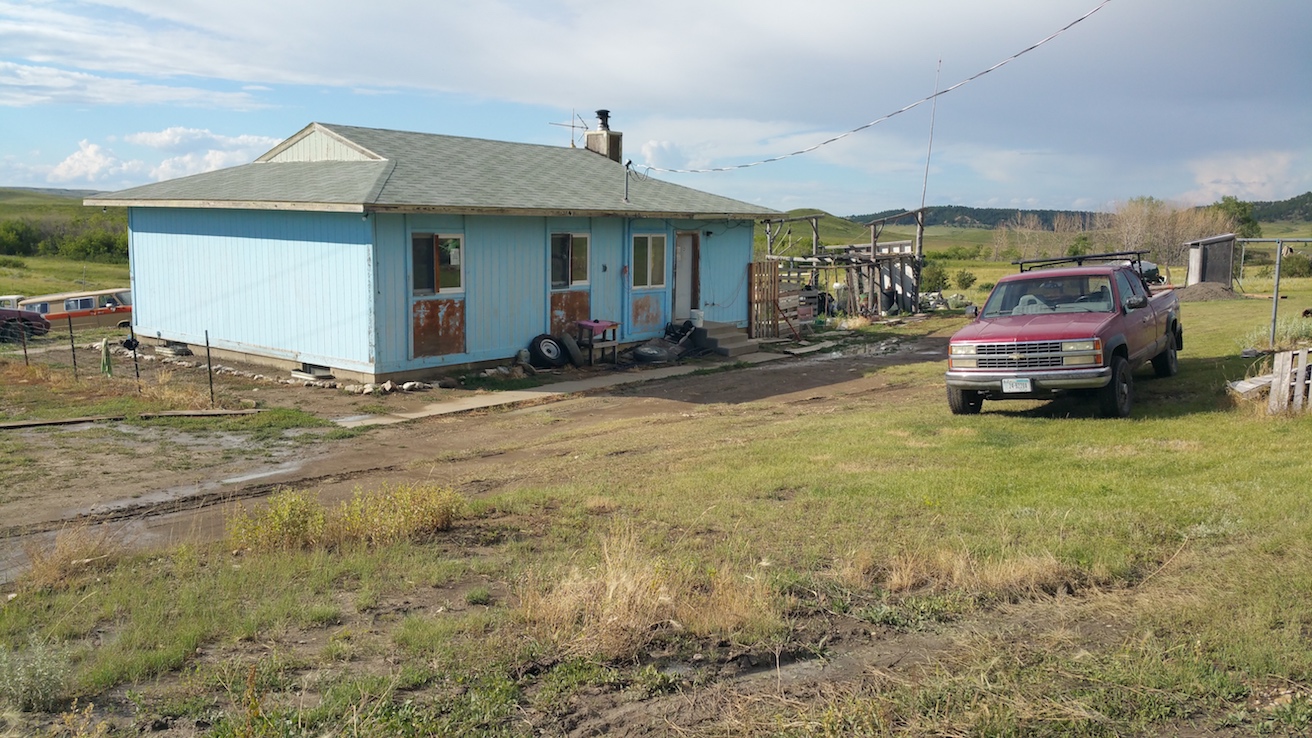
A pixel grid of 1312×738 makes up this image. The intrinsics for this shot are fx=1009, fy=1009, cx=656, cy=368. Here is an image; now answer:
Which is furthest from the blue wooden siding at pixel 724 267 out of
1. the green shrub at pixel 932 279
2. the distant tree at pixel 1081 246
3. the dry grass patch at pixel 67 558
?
the distant tree at pixel 1081 246

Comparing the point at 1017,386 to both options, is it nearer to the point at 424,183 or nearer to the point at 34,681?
the point at 34,681

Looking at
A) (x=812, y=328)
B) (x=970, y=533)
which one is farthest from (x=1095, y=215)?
(x=970, y=533)

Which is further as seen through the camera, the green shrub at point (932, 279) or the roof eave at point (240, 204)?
the green shrub at point (932, 279)

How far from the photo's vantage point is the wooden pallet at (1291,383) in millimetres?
10617

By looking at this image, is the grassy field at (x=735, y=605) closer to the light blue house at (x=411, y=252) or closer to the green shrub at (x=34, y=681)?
the green shrub at (x=34, y=681)

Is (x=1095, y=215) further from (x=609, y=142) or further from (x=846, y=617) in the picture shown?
(x=846, y=617)

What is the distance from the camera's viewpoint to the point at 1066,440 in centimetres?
1052

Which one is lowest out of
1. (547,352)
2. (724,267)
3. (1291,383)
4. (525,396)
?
(525,396)

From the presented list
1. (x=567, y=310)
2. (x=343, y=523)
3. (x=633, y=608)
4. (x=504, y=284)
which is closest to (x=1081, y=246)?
(x=567, y=310)

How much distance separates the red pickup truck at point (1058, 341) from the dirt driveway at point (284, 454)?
353cm

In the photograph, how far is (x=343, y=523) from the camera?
7.71 meters

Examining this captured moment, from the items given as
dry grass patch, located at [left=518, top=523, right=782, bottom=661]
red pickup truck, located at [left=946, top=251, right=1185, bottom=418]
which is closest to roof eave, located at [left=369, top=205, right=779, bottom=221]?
red pickup truck, located at [left=946, top=251, right=1185, bottom=418]

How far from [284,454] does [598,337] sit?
9143 millimetres

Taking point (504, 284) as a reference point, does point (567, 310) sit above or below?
below
